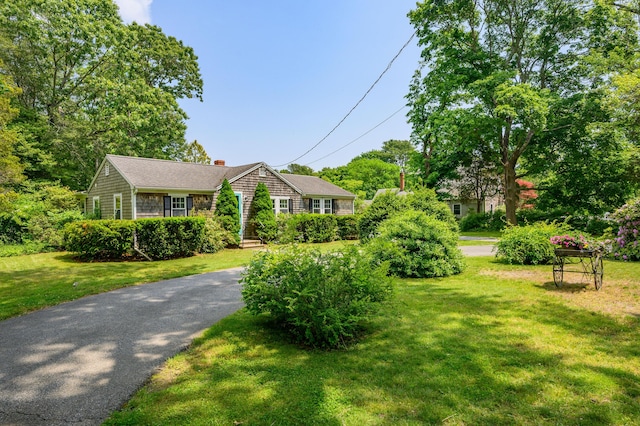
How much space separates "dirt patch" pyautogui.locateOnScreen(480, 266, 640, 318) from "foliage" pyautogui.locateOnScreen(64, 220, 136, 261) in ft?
40.3

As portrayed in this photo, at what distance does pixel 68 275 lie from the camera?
9.76 m

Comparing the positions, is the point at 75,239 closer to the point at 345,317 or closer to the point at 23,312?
the point at 23,312

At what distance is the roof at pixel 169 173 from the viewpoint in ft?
55.5

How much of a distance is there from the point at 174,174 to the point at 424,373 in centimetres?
1851

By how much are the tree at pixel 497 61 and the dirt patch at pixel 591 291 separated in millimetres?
14825

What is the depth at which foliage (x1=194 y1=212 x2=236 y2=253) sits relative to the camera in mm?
15016

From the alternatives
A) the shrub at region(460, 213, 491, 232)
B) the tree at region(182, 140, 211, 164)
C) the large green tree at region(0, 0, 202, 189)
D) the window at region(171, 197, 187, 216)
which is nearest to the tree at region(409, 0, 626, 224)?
the shrub at region(460, 213, 491, 232)

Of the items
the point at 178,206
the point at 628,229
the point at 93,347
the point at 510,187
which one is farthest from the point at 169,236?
the point at 510,187

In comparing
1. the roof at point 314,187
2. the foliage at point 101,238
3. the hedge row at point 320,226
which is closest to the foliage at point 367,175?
the roof at point 314,187

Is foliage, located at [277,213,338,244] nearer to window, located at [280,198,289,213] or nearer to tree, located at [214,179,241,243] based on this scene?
window, located at [280,198,289,213]

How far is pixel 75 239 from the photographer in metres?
12.5

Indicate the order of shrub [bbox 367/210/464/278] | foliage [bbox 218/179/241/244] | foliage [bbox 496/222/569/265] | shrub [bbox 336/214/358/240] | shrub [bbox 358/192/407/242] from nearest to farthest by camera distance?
shrub [bbox 367/210/464/278]
foliage [bbox 496/222/569/265]
shrub [bbox 358/192/407/242]
foliage [bbox 218/179/241/244]
shrub [bbox 336/214/358/240]

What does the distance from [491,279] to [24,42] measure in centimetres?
3279

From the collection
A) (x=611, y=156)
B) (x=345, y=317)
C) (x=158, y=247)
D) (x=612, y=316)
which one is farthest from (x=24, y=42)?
(x=611, y=156)
